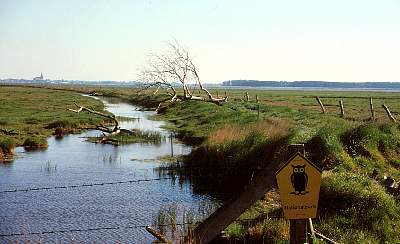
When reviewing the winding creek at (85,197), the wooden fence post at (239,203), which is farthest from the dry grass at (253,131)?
the wooden fence post at (239,203)

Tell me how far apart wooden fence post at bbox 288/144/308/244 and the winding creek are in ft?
24.5

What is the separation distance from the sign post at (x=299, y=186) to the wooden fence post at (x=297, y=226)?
14.9 inches

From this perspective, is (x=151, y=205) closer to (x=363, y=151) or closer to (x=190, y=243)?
(x=363, y=151)

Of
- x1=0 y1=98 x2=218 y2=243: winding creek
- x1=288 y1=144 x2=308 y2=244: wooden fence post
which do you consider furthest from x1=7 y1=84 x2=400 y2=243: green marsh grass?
x1=0 y1=98 x2=218 y2=243: winding creek

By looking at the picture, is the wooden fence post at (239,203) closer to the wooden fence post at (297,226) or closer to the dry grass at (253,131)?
the wooden fence post at (297,226)

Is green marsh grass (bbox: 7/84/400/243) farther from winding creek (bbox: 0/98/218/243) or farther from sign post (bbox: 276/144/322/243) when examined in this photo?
winding creek (bbox: 0/98/218/243)

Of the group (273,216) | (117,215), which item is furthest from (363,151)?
(117,215)

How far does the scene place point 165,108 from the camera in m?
69.8

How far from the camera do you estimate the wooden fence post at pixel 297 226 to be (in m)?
7.12

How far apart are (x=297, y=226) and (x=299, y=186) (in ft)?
2.84

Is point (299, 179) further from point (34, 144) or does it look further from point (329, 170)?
point (34, 144)

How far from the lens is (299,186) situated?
6.67 m

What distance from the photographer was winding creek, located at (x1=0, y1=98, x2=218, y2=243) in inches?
630

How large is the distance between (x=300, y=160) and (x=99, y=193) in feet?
52.9
